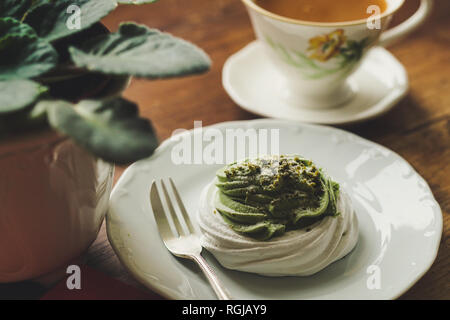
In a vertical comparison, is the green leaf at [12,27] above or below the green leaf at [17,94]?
above

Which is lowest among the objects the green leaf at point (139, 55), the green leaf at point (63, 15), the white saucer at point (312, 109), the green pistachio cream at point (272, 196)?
the white saucer at point (312, 109)

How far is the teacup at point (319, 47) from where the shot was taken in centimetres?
86

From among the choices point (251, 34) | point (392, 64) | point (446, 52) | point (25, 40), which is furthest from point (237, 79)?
point (25, 40)

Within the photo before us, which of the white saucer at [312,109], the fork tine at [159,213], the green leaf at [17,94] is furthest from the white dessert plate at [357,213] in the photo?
the green leaf at [17,94]

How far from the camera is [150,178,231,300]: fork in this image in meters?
0.58

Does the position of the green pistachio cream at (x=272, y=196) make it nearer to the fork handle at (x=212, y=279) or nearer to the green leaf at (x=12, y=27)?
the fork handle at (x=212, y=279)

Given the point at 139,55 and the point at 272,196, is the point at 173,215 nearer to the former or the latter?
the point at 272,196

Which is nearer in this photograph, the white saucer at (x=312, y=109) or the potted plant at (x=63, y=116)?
the potted plant at (x=63, y=116)

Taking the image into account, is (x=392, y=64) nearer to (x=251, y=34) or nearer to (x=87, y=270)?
(x=251, y=34)

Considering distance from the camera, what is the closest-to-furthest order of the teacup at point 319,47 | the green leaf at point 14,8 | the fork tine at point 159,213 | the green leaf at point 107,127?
the green leaf at point 107,127 < the green leaf at point 14,8 < the fork tine at point 159,213 < the teacup at point 319,47

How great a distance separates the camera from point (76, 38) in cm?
54

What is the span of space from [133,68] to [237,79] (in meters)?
0.60

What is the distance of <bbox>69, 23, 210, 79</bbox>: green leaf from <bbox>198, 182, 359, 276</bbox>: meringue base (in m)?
0.24

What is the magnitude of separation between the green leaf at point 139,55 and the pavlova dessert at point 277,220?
216mm
